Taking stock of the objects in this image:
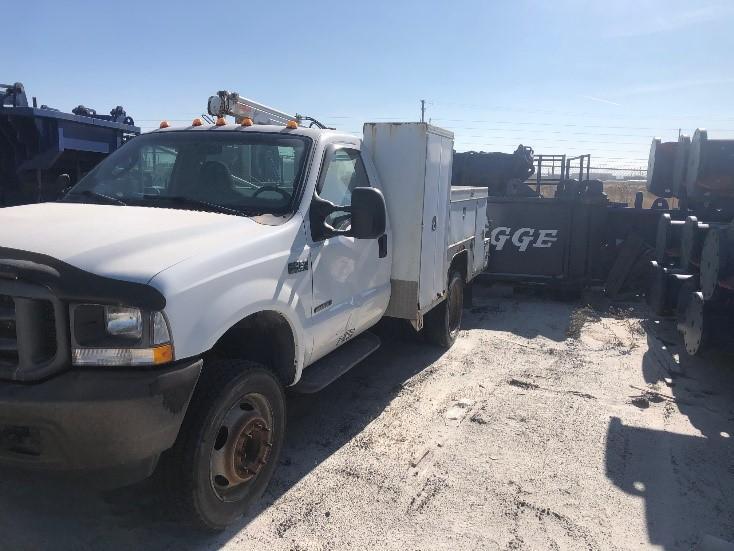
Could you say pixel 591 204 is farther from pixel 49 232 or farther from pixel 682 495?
pixel 49 232

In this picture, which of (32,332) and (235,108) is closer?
(32,332)

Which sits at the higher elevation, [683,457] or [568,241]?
[568,241]

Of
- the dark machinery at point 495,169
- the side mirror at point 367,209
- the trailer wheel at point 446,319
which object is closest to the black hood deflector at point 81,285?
the side mirror at point 367,209

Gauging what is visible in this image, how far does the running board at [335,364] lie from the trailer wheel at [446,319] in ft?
4.75

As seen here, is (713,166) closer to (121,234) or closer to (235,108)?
(235,108)

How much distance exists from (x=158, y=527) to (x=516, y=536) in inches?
71.7

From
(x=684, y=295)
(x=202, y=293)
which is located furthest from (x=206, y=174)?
(x=684, y=295)

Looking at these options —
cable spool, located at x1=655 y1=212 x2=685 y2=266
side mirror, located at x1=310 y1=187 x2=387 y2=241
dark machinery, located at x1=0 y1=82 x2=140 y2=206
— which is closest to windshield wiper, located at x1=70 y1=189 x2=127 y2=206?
side mirror, located at x1=310 y1=187 x2=387 y2=241

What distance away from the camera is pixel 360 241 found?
412 cm

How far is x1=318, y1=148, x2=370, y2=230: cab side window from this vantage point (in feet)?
12.8

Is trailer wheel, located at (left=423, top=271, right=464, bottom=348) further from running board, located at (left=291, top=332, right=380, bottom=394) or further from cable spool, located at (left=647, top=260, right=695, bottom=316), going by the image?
cable spool, located at (left=647, top=260, right=695, bottom=316)

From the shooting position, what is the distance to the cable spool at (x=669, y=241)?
7059 mm

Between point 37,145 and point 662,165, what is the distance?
855cm

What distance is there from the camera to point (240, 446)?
3.00m
